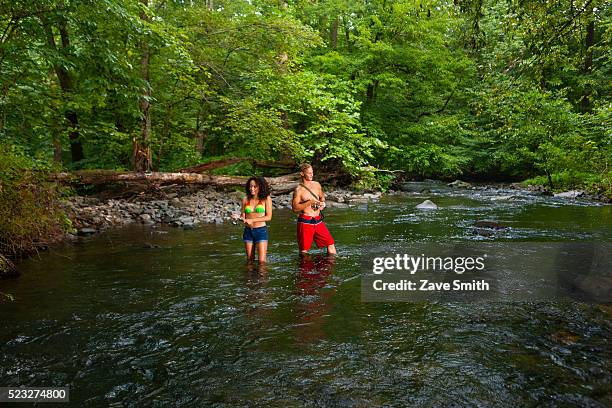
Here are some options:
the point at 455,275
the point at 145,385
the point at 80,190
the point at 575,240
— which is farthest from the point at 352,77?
the point at 145,385

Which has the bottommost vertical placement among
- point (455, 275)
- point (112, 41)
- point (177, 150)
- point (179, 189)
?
point (455, 275)

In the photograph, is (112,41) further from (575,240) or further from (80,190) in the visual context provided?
(575,240)

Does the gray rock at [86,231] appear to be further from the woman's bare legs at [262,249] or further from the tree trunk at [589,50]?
the tree trunk at [589,50]

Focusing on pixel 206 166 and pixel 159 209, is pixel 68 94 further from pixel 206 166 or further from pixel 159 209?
pixel 206 166

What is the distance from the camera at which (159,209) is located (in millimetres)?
14352

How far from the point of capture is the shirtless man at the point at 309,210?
26.6 ft

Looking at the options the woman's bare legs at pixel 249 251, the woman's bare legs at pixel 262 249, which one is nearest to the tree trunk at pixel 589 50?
the woman's bare legs at pixel 262 249

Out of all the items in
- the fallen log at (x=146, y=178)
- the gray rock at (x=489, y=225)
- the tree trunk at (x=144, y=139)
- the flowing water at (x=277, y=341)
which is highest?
the tree trunk at (x=144, y=139)

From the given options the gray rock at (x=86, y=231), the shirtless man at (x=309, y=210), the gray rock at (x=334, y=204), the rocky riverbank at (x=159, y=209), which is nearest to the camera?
the shirtless man at (x=309, y=210)

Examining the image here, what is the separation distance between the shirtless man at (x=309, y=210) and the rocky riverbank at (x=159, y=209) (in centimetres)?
545

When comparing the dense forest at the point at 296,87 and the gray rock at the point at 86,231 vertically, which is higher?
the dense forest at the point at 296,87

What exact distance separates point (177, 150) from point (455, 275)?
16249 millimetres

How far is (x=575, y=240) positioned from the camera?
9227mm

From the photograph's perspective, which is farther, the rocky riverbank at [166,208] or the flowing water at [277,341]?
the rocky riverbank at [166,208]
